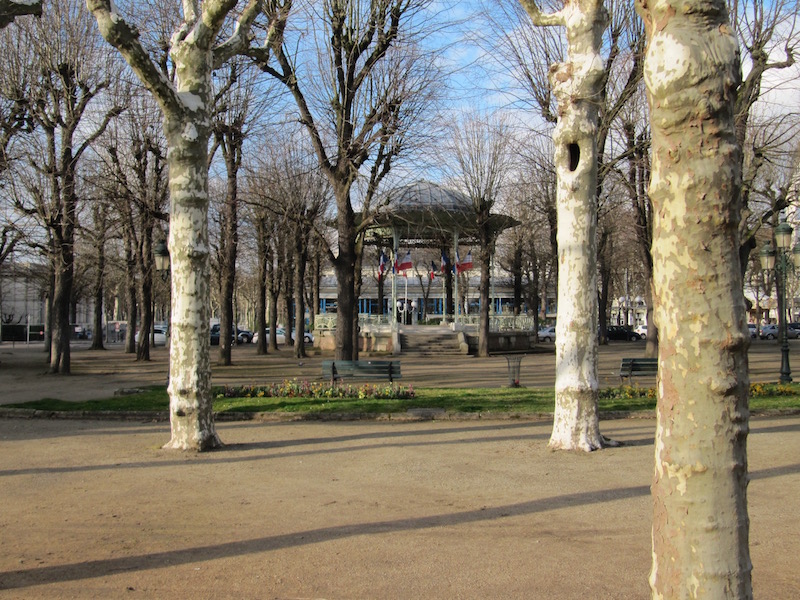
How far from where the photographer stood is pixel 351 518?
6.21 meters

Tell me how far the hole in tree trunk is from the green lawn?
16.7 feet

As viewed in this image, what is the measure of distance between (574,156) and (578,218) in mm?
787

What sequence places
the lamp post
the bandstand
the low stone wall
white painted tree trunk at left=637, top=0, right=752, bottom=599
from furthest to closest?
the low stone wall
the bandstand
the lamp post
white painted tree trunk at left=637, top=0, right=752, bottom=599

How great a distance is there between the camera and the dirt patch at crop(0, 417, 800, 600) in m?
4.61

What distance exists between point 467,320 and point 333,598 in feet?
121

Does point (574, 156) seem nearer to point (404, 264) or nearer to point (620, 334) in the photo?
point (404, 264)

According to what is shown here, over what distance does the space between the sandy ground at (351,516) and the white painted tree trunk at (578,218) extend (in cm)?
60

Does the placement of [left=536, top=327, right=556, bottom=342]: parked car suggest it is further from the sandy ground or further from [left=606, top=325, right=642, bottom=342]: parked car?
the sandy ground

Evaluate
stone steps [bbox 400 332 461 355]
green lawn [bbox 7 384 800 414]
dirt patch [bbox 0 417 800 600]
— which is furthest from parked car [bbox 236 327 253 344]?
dirt patch [bbox 0 417 800 600]

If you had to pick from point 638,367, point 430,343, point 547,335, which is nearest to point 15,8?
point 638,367

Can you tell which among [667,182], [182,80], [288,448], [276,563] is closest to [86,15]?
[182,80]

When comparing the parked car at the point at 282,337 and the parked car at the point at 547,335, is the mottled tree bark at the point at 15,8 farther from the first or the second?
the parked car at the point at 547,335

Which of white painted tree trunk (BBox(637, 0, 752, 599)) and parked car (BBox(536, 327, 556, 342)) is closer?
white painted tree trunk (BBox(637, 0, 752, 599))

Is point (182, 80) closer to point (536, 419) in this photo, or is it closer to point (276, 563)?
point (276, 563)
